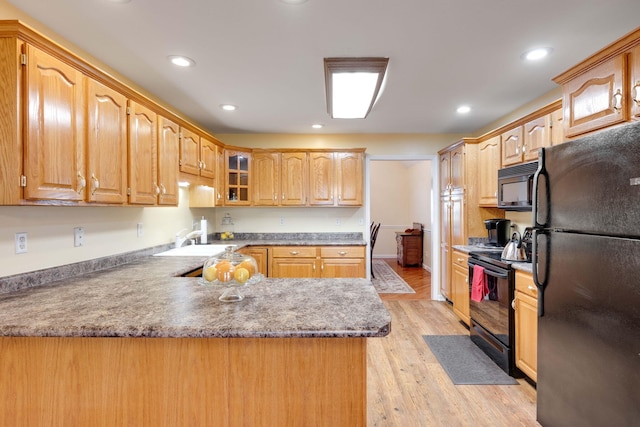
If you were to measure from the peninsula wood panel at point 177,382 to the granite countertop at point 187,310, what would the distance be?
89 millimetres

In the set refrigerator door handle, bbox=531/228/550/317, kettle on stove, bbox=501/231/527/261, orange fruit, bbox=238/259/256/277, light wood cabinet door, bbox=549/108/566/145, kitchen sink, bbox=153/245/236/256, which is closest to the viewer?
orange fruit, bbox=238/259/256/277

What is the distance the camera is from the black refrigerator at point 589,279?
50.9 inches

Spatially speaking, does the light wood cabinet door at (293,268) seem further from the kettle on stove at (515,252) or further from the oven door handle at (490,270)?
the kettle on stove at (515,252)

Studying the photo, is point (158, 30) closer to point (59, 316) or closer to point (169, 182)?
point (169, 182)

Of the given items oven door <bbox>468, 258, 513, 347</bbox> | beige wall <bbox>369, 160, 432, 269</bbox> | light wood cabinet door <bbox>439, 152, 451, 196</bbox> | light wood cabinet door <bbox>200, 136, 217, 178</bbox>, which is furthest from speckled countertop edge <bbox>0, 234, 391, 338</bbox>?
beige wall <bbox>369, 160, 432, 269</bbox>

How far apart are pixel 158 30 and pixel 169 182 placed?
115 centimetres

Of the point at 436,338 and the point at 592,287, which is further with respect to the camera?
the point at 436,338

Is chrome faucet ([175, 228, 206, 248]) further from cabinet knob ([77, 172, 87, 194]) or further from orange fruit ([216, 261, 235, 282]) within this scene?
orange fruit ([216, 261, 235, 282])

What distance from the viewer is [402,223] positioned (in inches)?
323

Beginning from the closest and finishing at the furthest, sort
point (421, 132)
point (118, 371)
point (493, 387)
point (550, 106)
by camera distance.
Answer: point (118, 371) < point (493, 387) < point (550, 106) < point (421, 132)

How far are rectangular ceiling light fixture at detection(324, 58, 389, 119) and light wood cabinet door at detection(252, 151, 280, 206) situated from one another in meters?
1.48

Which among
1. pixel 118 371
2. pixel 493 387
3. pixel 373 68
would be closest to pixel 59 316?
pixel 118 371

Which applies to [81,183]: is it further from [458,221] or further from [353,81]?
[458,221]

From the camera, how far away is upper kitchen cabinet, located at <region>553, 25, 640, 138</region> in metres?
1.58
